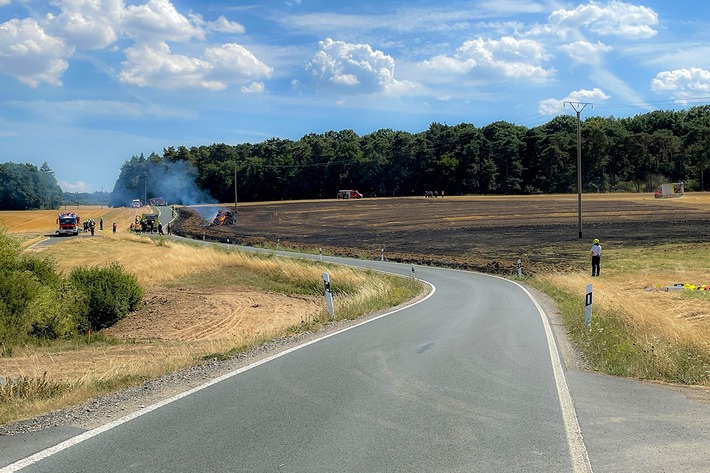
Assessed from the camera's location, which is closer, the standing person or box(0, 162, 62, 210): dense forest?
the standing person

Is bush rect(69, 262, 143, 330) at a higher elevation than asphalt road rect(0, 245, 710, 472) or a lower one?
lower

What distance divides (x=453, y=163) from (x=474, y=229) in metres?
74.3

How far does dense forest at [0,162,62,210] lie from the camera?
435 feet

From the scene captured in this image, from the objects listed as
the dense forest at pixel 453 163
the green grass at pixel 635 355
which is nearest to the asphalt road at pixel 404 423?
the green grass at pixel 635 355

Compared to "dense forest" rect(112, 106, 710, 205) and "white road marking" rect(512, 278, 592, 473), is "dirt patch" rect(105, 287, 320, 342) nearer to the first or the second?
"white road marking" rect(512, 278, 592, 473)

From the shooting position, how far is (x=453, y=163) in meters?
138

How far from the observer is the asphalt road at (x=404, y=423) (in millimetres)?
5344

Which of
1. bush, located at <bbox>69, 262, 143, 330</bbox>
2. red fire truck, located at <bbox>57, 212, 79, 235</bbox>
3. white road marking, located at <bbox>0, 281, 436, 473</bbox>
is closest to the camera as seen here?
white road marking, located at <bbox>0, 281, 436, 473</bbox>

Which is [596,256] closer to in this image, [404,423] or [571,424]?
[571,424]

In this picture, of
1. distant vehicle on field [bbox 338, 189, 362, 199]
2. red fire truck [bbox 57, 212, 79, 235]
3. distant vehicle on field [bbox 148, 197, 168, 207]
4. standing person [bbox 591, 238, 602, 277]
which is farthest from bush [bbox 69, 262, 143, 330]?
distant vehicle on field [bbox 338, 189, 362, 199]

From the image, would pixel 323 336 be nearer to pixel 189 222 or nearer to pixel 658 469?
pixel 658 469

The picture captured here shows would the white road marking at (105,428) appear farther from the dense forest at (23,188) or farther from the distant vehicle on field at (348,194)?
the dense forest at (23,188)

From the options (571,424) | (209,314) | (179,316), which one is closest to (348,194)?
(209,314)

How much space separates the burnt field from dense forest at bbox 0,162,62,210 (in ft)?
165
